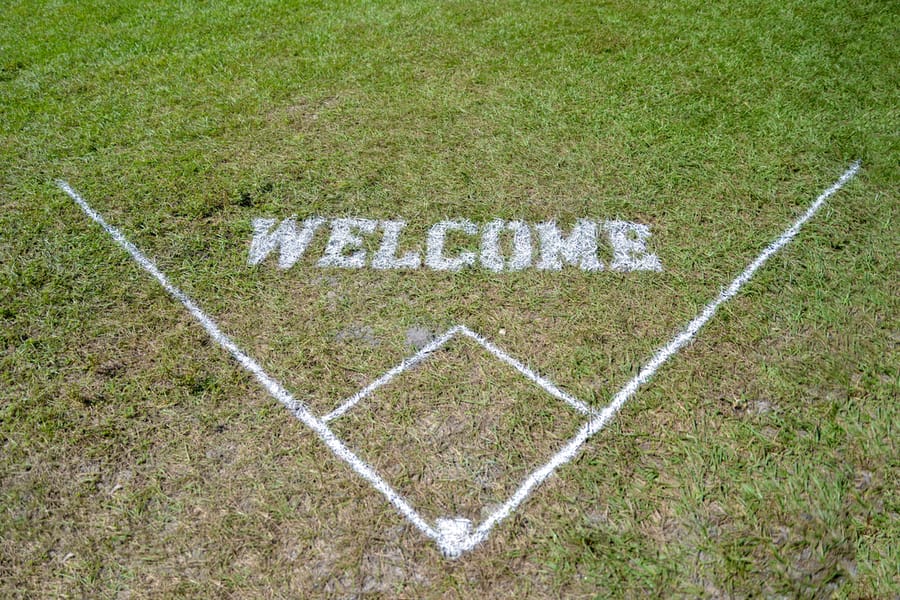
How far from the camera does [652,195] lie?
4.50 meters

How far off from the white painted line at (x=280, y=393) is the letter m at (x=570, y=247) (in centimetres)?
170

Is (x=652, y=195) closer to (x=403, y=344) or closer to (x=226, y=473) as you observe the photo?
(x=403, y=344)

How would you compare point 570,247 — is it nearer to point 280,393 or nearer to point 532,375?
point 532,375

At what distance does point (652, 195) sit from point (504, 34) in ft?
10.6

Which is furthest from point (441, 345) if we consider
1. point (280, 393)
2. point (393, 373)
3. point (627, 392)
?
point (627, 392)

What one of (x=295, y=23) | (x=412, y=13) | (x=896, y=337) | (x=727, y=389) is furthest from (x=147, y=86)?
(x=896, y=337)

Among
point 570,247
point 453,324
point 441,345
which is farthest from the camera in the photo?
point 570,247

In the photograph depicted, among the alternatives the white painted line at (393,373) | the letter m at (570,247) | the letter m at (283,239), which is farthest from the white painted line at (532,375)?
the letter m at (283,239)

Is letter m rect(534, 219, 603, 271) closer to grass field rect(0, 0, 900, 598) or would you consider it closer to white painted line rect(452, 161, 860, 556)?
grass field rect(0, 0, 900, 598)

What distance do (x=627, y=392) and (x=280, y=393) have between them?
1801 mm

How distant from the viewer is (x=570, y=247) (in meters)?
4.08

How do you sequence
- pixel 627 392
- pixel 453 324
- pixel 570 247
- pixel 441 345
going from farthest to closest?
pixel 570 247 < pixel 453 324 < pixel 441 345 < pixel 627 392

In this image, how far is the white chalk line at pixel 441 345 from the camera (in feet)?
10.4

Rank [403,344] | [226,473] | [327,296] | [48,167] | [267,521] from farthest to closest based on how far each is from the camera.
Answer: [48,167] → [327,296] → [403,344] → [226,473] → [267,521]
